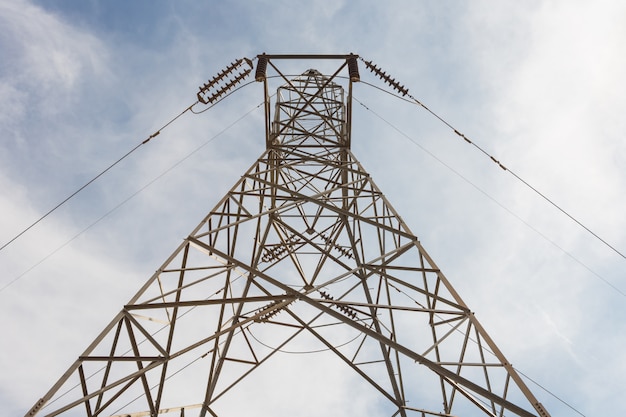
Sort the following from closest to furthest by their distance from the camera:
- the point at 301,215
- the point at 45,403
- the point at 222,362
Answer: the point at 45,403 < the point at 222,362 < the point at 301,215

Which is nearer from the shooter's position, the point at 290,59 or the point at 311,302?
the point at 311,302

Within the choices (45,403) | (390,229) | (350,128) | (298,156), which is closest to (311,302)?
(390,229)

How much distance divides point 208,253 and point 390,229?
382cm

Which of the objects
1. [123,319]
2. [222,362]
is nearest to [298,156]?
[222,362]

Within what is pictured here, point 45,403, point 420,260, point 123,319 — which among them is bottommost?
point 45,403

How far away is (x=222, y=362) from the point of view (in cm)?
937

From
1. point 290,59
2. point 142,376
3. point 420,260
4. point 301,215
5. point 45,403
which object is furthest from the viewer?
point 290,59

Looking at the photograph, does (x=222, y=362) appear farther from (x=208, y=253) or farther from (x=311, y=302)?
(x=311, y=302)

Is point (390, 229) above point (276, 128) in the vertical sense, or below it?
below

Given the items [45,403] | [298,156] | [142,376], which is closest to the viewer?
[45,403]

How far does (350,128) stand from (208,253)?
6984 millimetres

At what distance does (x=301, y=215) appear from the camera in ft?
44.5

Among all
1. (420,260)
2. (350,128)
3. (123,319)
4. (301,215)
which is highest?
(350,128)

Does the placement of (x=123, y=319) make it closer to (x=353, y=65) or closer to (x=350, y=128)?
(x=350, y=128)
